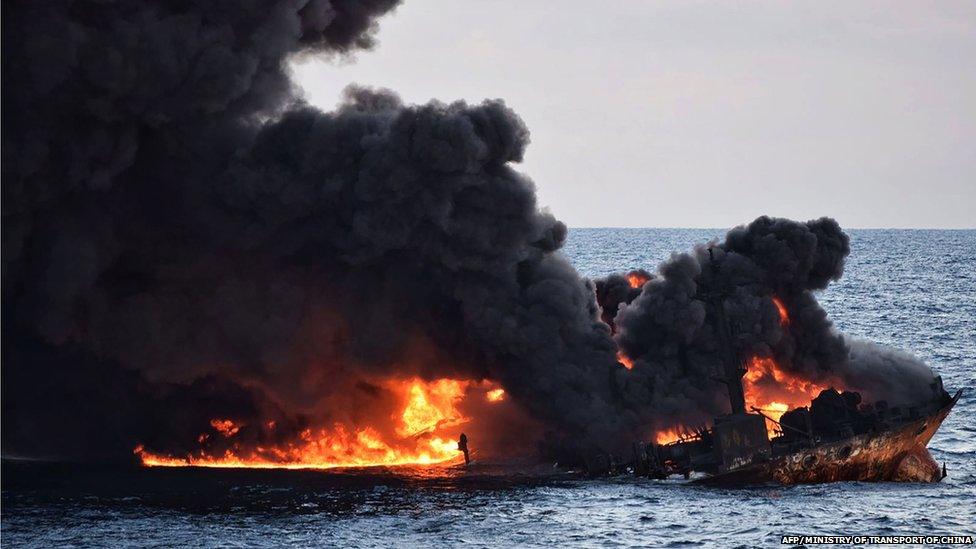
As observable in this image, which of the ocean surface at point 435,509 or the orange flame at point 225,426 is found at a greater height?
Answer: the orange flame at point 225,426

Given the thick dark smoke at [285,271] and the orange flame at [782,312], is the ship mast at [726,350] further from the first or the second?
the orange flame at [782,312]

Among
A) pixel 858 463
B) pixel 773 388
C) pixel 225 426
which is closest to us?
pixel 858 463

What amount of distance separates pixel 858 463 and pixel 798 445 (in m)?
4.21

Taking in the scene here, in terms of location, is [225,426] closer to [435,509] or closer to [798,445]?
[435,509]

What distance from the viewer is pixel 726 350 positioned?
79.6 metres

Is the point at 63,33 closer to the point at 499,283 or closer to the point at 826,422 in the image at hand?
the point at 499,283

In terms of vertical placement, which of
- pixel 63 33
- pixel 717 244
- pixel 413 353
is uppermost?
pixel 63 33

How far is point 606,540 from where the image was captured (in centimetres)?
6378

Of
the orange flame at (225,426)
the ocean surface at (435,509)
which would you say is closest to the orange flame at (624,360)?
the ocean surface at (435,509)

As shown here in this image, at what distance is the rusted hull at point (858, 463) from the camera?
76125 millimetres

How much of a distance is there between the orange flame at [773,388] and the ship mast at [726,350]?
6.40 metres

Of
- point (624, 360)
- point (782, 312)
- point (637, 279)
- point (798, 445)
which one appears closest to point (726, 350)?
point (798, 445)

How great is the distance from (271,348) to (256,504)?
46.9ft

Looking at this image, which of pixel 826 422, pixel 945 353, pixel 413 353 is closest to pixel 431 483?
pixel 413 353
